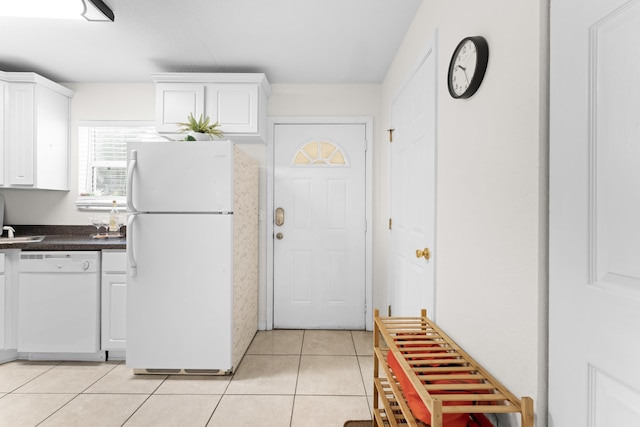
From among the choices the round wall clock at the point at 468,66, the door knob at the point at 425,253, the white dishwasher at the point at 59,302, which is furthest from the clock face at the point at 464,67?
the white dishwasher at the point at 59,302

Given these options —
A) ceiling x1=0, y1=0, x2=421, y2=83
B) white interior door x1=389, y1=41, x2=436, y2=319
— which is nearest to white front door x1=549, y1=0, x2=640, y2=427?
white interior door x1=389, y1=41, x2=436, y2=319

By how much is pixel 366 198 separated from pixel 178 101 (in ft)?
6.35

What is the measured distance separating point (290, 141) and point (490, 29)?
2.31m

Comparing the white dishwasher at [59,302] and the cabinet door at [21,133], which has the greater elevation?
the cabinet door at [21,133]

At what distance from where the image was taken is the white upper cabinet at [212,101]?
3.02 meters

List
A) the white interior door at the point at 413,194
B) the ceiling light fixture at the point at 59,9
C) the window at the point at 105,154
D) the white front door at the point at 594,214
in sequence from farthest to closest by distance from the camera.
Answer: the window at the point at 105,154, the ceiling light fixture at the point at 59,9, the white interior door at the point at 413,194, the white front door at the point at 594,214

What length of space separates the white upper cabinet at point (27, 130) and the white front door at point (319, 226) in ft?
6.73

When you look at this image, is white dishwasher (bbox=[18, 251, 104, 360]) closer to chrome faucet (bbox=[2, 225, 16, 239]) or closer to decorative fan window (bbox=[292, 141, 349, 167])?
chrome faucet (bbox=[2, 225, 16, 239])

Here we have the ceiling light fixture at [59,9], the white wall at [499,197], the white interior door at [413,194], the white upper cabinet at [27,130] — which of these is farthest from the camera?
the white upper cabinet at [27,130]

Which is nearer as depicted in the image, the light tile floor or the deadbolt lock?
the light tile floor

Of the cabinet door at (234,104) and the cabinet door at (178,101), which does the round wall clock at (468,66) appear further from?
the cabinet door at (178,101)

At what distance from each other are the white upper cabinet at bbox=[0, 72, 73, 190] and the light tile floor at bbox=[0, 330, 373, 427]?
5.06 feet

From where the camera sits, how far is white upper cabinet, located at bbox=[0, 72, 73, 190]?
9.65 ft

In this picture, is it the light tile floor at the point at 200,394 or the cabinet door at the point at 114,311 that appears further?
the cabinet door at the point at 114,311
